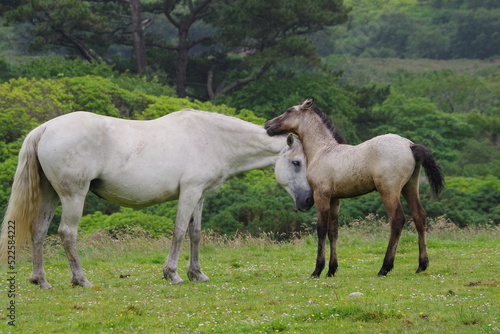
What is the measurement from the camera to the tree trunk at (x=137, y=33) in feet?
154

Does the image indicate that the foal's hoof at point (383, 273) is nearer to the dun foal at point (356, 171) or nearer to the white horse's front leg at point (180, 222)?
the dun foal at point (356, 171)

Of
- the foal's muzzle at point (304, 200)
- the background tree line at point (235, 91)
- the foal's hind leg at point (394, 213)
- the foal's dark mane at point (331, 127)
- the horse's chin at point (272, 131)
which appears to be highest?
the foal's dark mane at point (331, 127)

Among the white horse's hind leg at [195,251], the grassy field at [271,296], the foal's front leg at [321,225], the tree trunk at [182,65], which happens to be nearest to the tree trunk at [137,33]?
the tree trunk at [182,65]

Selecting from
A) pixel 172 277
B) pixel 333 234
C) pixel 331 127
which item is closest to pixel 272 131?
pixel 331 127

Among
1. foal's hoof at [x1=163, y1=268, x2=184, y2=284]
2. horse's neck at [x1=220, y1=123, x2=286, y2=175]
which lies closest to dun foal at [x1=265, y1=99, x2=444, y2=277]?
horse's neck at [x1=220, y1=123, x2=286, y2=175]

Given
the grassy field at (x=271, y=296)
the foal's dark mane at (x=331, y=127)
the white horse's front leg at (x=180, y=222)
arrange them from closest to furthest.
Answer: the grassy field at (x=271, y=296)
the white horse's front leg at (x=180, y=222)
the foal's dark mane at (x=331, y=127)

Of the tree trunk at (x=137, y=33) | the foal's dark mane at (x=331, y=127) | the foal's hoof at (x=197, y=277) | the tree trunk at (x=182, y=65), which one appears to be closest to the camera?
the foal's hoof at (x=197, y=277)

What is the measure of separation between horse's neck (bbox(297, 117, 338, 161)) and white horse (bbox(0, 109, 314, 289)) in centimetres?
16

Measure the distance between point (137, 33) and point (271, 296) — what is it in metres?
39.0

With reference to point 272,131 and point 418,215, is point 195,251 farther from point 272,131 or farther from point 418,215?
point 418,215

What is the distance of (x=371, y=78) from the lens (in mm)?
86750

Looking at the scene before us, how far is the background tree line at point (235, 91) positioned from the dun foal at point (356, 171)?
7.93 m

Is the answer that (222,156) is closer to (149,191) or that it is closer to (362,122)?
(149,191)

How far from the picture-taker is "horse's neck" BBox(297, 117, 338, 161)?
1253 centimetres
